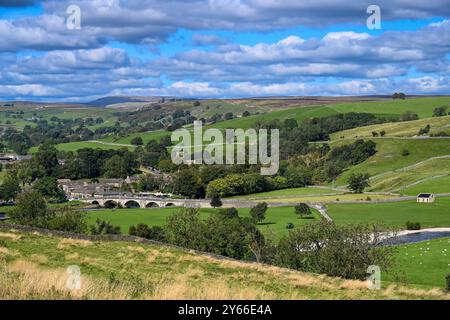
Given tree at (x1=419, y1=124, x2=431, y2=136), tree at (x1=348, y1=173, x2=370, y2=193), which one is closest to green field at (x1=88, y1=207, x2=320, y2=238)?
tree at (x1=348, y1=173, x2=370, y2=193)

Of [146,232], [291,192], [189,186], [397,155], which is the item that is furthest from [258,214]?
[397,155]

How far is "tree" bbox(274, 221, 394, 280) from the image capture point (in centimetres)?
4228

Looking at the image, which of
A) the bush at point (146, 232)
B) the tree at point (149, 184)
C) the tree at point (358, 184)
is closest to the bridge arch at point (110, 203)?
the tree at point (149, 184)

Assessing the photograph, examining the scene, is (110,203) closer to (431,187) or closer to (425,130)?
(431,187)

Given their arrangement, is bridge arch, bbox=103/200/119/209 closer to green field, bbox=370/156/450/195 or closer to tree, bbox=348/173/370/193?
tree, bbox=348/173/370/193

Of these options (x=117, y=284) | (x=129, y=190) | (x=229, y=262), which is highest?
(x=117, y=284)

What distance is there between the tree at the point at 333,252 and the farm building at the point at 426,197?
60153 mm

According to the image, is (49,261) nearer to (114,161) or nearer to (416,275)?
(416,275)

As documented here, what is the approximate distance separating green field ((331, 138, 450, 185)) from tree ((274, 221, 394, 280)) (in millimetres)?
95996

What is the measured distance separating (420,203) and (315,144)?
8857cm

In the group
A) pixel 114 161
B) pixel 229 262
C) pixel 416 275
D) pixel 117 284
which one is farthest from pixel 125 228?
pixel 114 161

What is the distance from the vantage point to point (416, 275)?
57.8 m

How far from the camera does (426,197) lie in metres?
112

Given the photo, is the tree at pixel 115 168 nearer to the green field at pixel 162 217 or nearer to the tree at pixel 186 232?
the green field at pixel 162 217
